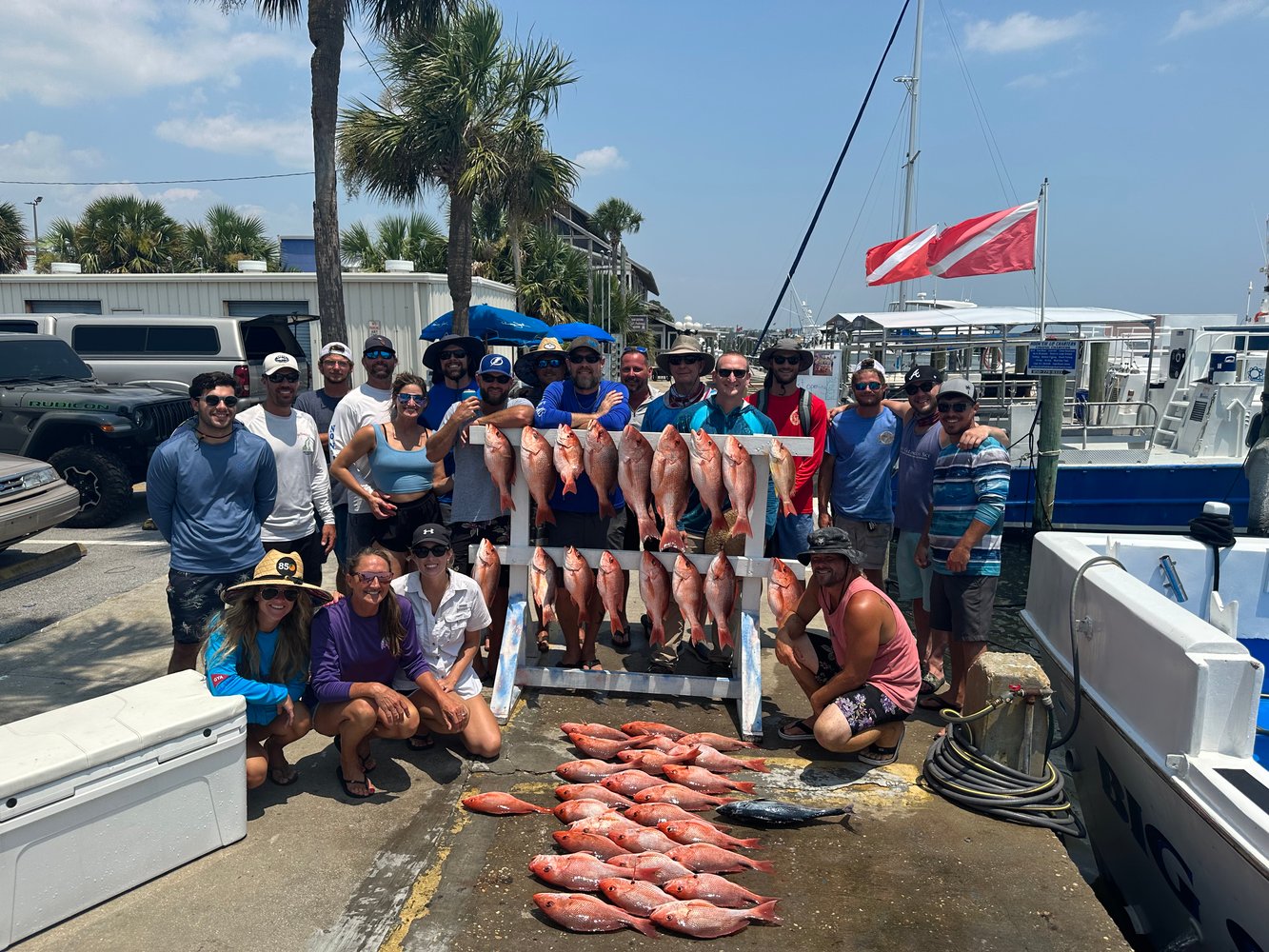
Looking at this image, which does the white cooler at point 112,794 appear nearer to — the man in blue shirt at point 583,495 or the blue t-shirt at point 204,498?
the blue t-shirt at point 204,498

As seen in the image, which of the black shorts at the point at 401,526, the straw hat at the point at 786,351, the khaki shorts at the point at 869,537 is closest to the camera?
the black shorts at the point at 401,526

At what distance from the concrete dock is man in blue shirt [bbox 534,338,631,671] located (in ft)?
2.34

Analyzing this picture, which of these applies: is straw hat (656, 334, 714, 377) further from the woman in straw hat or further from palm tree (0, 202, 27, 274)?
palm tree (0, 202, 27, 274)

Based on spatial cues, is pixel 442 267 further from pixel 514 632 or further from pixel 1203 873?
pixel 1203 873

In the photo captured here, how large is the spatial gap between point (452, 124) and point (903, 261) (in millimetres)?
9228

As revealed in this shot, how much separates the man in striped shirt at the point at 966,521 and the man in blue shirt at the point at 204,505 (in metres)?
3.94

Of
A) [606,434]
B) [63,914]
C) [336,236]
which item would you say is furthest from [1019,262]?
[63,914]

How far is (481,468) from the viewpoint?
5371 mm

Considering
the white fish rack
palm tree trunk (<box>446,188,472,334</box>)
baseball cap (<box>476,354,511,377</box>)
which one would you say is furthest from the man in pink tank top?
palm tree trunk (<box>446,188,472,334</box>)

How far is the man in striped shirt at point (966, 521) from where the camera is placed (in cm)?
496

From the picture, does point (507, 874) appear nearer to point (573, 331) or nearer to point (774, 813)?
point (774, 813)

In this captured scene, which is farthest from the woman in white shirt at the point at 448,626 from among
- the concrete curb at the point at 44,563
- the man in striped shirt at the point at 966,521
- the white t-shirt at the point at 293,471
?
the concrete curb at the point at 44,563

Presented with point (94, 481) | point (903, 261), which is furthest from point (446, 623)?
point (903, 261)

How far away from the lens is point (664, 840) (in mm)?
3572
